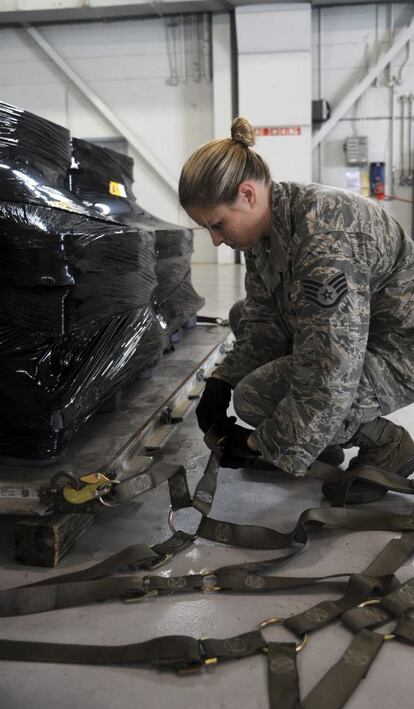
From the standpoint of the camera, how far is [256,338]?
234cm

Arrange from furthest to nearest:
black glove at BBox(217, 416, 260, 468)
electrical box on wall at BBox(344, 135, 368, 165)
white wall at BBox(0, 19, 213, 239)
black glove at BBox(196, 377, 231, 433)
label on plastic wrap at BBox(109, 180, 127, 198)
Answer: white wall at BBox(0, 19, 213, 239) < electrical box on wall at BBox(344, 135, 368, 165) < label on plastic wrap at BBox(109, 180, 127, 198) < black glove at BBox(196, 377, 231, 433) < black glove at BBox(217, 416, 260, 468)

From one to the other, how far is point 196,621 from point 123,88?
413 inches

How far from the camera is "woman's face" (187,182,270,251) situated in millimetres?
1754

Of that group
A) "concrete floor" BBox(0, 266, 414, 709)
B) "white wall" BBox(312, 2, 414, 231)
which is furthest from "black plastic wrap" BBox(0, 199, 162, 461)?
"white wall" BBox(312, 2, 414, 231)

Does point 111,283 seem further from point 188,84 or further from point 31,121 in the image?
point 188,84

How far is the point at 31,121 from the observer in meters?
2.12

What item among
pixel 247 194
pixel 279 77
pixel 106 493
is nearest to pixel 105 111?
pixel 279 77

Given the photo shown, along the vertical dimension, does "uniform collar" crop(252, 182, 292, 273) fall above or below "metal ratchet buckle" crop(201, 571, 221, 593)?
above

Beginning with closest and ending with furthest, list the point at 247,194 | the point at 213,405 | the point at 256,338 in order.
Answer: the point at 247,194 < the point at 213,405 < the point at 256,338

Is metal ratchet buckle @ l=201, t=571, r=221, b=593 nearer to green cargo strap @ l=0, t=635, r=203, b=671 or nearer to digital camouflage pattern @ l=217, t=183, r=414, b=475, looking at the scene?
green cargo strap @ l=0, t=635, r=203, b=671

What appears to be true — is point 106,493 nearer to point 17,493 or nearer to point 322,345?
point 17,493

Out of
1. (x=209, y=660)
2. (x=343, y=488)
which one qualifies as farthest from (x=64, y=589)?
(x=343, y=488)

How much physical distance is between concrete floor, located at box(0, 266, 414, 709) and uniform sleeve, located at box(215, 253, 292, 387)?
1.38 ft

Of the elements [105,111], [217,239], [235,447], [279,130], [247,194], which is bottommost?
[235,447]
